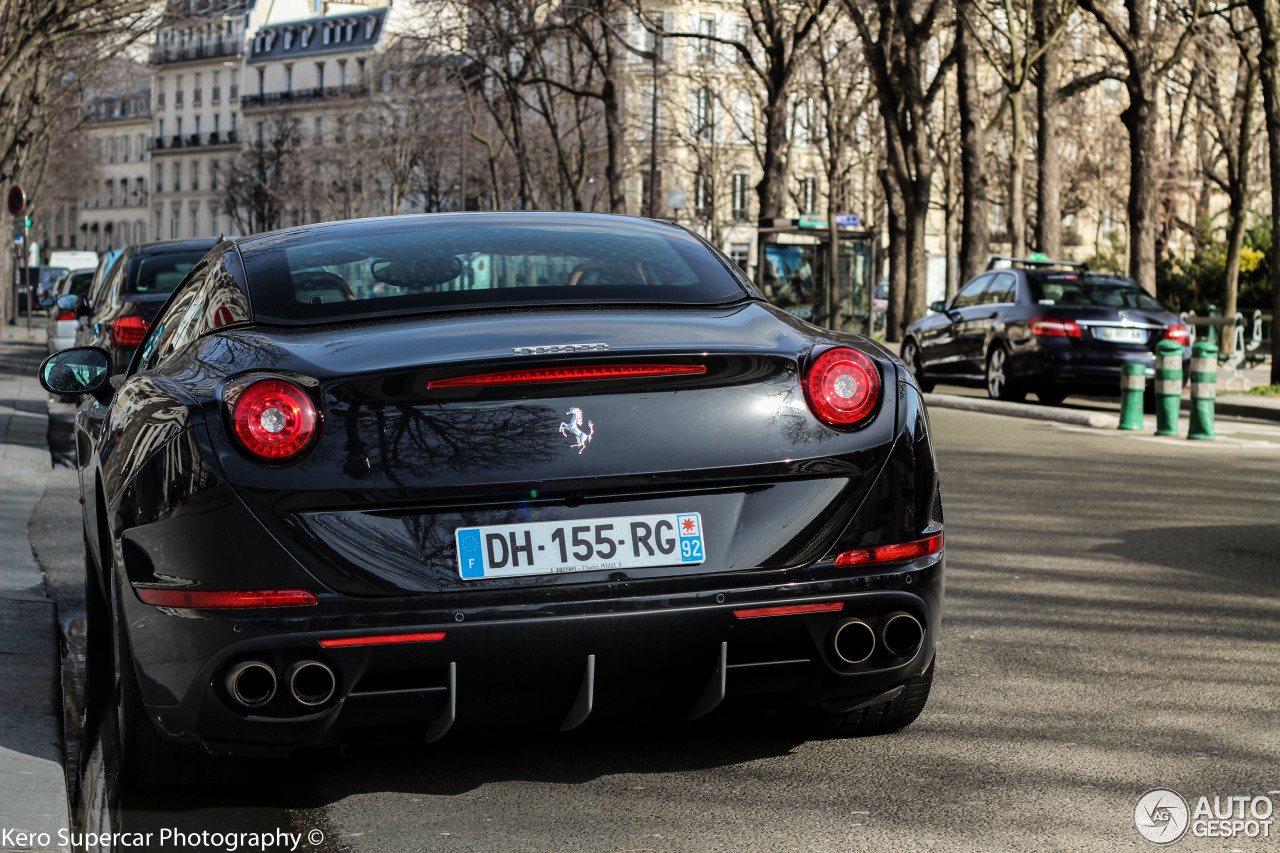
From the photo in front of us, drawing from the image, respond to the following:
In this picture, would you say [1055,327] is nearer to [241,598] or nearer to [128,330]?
[128,330]

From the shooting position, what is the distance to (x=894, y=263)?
42969 mm

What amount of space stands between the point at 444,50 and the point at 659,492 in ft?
155

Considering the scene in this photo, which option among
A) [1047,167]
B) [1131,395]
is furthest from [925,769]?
[1047,167]

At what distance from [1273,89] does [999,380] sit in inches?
181

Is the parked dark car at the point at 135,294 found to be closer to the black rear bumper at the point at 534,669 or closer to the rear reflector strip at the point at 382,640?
the black rear bumper at the point at 534,669

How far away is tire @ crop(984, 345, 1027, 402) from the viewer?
2084 centimetres

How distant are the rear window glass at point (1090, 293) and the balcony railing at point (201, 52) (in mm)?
121667

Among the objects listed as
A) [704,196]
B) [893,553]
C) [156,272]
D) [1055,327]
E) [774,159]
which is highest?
[704,196]

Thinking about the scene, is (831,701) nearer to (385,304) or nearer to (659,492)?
(659,492)

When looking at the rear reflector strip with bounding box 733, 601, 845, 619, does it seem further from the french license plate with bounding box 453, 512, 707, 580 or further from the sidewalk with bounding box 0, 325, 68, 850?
the sidewalk with bounding box 0, 325, 68, 850

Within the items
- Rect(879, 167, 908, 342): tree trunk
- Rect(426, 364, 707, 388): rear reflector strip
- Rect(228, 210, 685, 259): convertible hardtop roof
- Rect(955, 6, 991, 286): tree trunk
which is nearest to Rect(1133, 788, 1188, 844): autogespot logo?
Rect(426, 364, 707, 388): rear reflector strip

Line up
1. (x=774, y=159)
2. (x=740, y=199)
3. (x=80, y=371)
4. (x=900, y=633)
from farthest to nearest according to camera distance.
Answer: (x=740, y=199)
(x=774, y=159)
(x=80, y=371)
(x=900, y=633)

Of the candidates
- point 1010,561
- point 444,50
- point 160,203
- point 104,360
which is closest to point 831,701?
point 104,360

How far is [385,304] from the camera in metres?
4.59
